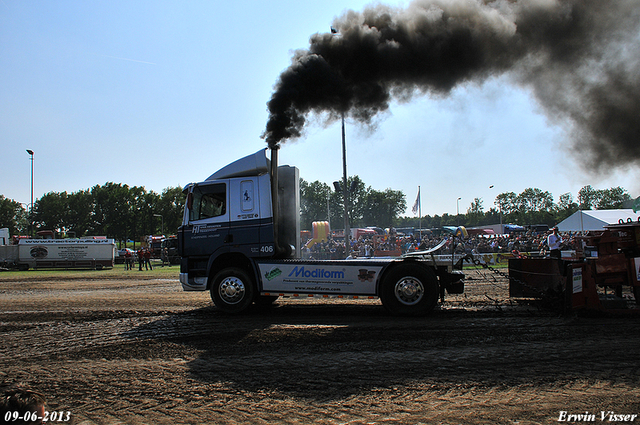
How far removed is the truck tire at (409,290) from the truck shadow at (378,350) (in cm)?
24

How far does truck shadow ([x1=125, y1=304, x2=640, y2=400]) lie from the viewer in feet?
14.8

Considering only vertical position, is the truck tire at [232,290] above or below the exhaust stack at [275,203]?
below

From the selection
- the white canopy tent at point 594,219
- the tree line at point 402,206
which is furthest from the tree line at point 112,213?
the white canopy tent at point 594,219

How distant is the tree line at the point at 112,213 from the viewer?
78.6 meters

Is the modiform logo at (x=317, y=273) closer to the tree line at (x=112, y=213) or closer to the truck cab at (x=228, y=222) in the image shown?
the truck cab at (x=228, y=222)

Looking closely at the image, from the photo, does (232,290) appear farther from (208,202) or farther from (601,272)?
(601,272)

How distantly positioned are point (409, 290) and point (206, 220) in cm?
444

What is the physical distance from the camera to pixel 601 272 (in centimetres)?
764

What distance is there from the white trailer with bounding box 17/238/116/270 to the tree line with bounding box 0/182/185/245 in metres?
46.8

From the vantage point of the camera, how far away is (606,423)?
11.2ft

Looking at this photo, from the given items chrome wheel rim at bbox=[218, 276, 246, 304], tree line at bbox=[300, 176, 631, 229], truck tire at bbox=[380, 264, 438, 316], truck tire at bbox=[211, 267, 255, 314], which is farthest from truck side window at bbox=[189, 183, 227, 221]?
tree line at bbox=[300, 176, 631, 229]

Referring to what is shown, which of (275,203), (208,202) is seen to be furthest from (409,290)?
(208,202)

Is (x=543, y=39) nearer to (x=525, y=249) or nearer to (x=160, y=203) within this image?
(x=525, y=249)

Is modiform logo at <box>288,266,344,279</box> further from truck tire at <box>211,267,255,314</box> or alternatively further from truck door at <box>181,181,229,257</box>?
truck door at <box>181,181,229,257</box>
